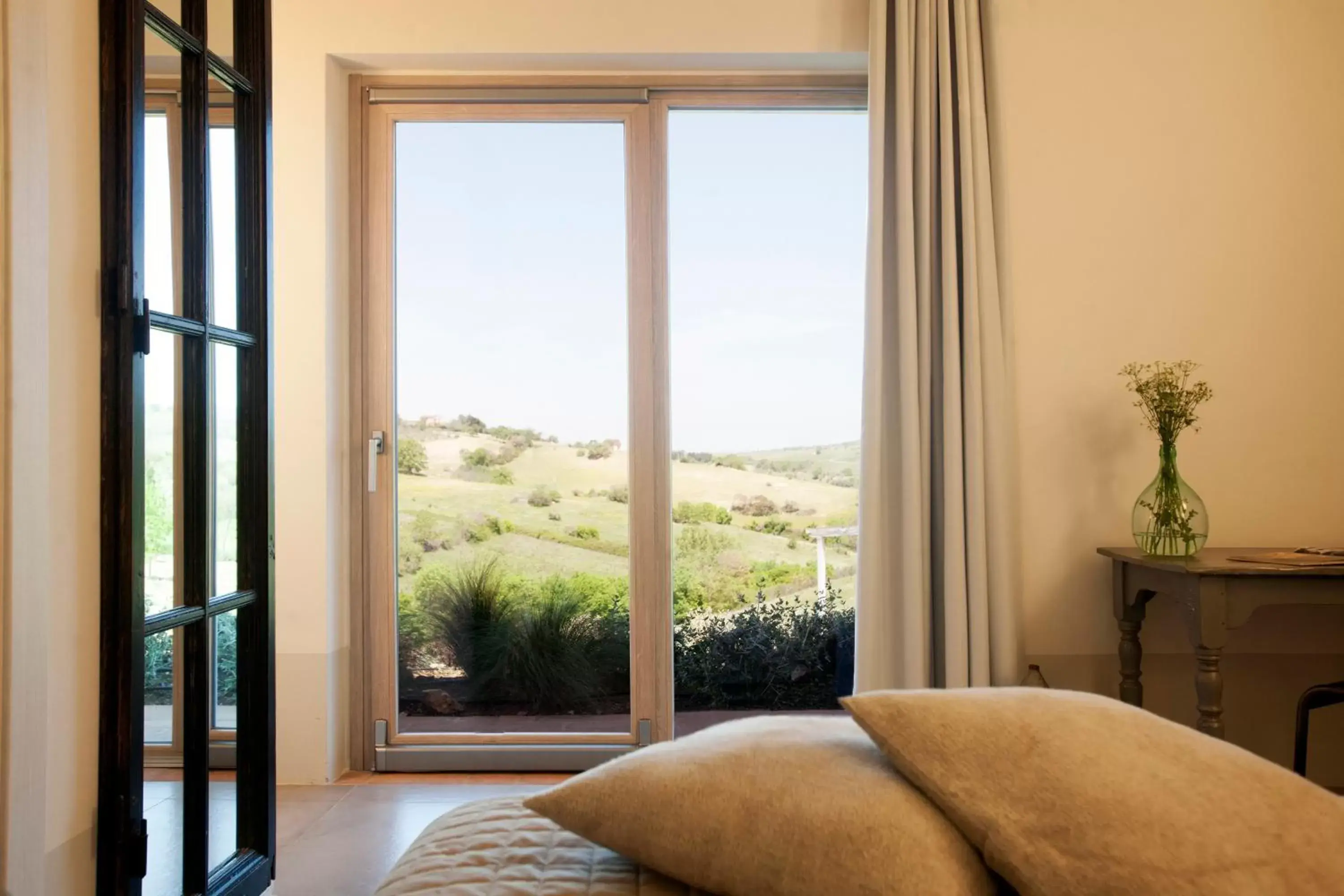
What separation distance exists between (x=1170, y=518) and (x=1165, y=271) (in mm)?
833

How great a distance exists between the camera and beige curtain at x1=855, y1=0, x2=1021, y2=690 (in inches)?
113

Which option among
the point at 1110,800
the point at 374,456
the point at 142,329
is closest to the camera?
the point at 1110,800

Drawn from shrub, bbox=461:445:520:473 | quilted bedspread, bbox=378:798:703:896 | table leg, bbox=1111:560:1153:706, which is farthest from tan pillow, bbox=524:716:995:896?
shrub, bbox=461:445:520:473

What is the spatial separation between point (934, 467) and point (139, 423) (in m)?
2.08

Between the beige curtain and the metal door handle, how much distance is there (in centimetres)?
151

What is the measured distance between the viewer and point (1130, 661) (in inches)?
110

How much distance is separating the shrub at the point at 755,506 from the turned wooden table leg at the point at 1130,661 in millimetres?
1078

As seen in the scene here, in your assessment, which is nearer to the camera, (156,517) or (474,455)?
(156,517)

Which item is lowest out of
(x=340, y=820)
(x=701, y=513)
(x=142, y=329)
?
(x=340, y=820)

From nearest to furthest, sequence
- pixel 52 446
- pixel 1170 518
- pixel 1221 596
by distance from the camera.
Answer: pixel 52 446 → pixel 1221 596 → pixel 1170 518

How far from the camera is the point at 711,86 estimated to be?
324 cm

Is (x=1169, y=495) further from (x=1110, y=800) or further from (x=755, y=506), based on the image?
(x=1110, y=800)

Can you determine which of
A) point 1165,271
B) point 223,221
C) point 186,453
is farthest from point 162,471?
point 1165,271

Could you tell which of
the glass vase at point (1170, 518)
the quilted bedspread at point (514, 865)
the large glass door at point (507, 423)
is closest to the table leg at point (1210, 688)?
the glass vase at point (1170, 518)
